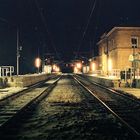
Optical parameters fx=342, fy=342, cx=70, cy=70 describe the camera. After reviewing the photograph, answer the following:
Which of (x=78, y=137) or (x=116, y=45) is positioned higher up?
(x=116, y=45)

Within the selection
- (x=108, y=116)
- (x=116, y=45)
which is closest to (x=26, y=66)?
(x=116, y=45)

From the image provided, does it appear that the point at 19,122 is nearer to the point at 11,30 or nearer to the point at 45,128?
the point at 45,128

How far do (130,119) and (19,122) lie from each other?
159 inches

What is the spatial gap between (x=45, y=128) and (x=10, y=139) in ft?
6.20

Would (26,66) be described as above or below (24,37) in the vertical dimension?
below

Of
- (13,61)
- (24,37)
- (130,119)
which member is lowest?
(130,119)

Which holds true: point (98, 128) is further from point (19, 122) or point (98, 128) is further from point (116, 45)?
point (116, 45)

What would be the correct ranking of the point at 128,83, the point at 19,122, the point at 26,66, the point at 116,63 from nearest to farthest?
the point at 19,122 → the point at 128,83 → the point at 116,63 → the point at 26,66

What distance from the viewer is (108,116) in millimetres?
13242

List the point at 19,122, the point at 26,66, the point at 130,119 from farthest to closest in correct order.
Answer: the point at 26,66
the point at 130,119
the point at 19,122

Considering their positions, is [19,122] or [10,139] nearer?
[10,139]

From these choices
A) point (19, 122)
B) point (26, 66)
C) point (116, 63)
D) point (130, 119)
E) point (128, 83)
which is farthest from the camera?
point (26, 66)

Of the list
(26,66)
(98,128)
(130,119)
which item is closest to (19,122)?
(98,128)

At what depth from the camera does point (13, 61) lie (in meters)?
65.8
